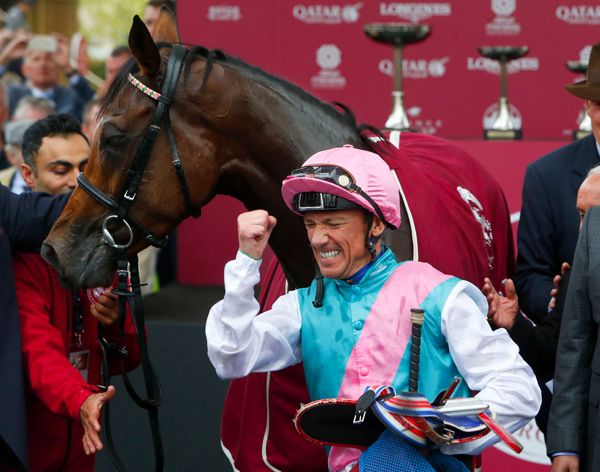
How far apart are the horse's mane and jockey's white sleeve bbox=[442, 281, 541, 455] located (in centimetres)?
93

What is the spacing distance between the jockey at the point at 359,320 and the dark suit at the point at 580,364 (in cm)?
39

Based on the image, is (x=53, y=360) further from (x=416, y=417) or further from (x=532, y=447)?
(x=532, y=447)

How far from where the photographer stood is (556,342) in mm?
2918

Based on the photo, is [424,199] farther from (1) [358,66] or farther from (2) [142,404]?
(1) [358,66]

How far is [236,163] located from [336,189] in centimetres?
72

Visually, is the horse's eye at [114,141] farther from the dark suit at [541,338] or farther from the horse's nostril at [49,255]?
the dark suit at [541,338]

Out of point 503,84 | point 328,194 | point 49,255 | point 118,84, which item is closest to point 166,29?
point 118,84

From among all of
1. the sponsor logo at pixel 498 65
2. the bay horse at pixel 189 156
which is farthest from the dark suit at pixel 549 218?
the sponsor logo at pixel 498 65

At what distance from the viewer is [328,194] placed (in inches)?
89.4

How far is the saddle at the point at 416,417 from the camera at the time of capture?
1996 mm

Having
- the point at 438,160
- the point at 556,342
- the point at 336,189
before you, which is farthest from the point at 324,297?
the point at 438,160

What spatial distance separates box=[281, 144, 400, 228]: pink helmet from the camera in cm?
226

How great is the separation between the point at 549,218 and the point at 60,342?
66.7 inches

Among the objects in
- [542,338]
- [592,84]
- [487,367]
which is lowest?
[542,338]
